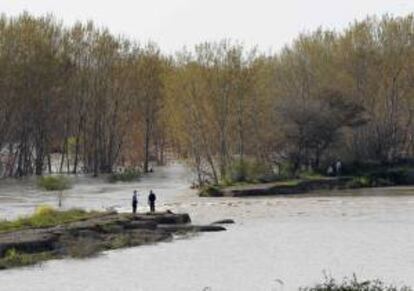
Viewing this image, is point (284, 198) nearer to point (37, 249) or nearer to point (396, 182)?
point (396, 182)

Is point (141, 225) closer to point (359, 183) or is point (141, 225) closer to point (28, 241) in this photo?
point (28, 241)

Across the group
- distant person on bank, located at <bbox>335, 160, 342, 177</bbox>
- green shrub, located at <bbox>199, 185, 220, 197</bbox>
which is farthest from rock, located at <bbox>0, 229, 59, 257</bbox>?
distant person on bank, located at <bbox>335, 160, 342, 177</bbox>

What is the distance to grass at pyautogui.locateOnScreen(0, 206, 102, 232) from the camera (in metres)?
39.4

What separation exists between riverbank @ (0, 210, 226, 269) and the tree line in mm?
28382

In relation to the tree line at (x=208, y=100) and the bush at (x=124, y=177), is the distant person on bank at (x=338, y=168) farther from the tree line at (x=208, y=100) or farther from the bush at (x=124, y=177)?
the bush at (x=124, y=177)

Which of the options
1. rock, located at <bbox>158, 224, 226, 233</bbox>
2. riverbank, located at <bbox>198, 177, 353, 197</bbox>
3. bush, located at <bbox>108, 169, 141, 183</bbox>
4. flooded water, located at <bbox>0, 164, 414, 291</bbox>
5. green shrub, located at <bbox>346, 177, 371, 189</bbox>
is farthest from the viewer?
bush, located at <bbox>108, 169, 141, 183</bbox>

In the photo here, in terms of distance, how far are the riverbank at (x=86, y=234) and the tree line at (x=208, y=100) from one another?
28.4 metres

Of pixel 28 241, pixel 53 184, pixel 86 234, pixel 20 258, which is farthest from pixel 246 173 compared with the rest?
pixel 20 258

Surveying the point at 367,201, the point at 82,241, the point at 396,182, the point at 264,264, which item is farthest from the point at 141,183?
the point at 264,264

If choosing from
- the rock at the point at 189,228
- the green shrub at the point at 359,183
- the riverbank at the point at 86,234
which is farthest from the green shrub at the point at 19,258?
the green shrub at the point at 359,183

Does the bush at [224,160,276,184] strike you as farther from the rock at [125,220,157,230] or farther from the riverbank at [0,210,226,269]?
the rock at [125,220,157,230]

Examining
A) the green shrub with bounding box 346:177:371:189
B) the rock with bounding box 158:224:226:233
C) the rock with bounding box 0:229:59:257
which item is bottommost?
the rock with bounding box 0:229:59:257

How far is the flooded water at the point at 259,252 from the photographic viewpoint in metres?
28.2

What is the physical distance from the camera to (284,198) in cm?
6059
